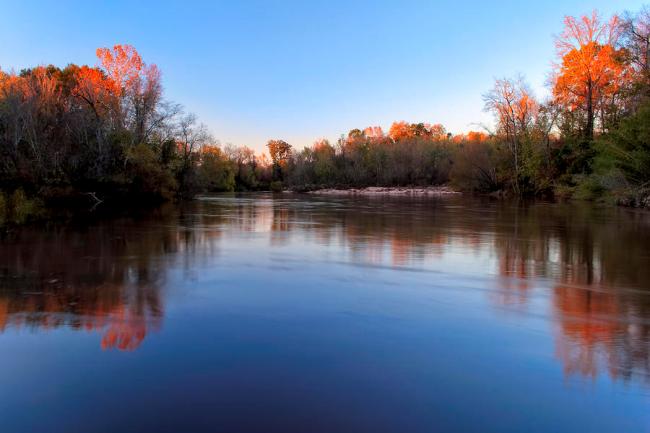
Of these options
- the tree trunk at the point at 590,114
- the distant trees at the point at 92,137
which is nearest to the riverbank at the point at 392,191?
the tree trunk at the point at 590,114

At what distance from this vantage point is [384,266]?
1000 centimetres

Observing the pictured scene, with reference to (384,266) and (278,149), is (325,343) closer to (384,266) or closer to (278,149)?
(384,266)

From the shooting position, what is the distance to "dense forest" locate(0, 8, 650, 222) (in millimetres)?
27469

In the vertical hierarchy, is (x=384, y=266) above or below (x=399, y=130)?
below

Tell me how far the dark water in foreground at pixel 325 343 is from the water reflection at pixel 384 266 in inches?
2.0

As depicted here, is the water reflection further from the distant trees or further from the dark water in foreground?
the distant trees

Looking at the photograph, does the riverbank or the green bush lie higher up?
the green bush

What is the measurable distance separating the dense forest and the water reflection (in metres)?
10.2

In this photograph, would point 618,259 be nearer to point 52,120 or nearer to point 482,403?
point 482,403

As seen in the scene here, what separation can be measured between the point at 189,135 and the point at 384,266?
4589cm

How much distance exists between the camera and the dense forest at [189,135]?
90.1ft

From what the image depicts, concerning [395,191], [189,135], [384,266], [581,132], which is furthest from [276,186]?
[384,266]

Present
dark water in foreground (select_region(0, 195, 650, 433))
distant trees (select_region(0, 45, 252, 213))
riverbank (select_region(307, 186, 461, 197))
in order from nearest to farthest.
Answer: dark water in foreground (select_region(0, 195, 650, 433))
distant trees (select_region(0, 45, 252, 213))
riverbank (select_region(307, 186, 461, 197))

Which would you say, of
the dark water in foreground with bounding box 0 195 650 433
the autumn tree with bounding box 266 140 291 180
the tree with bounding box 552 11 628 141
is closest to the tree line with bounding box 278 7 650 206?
the tree with bounding box 552 11 628 141
